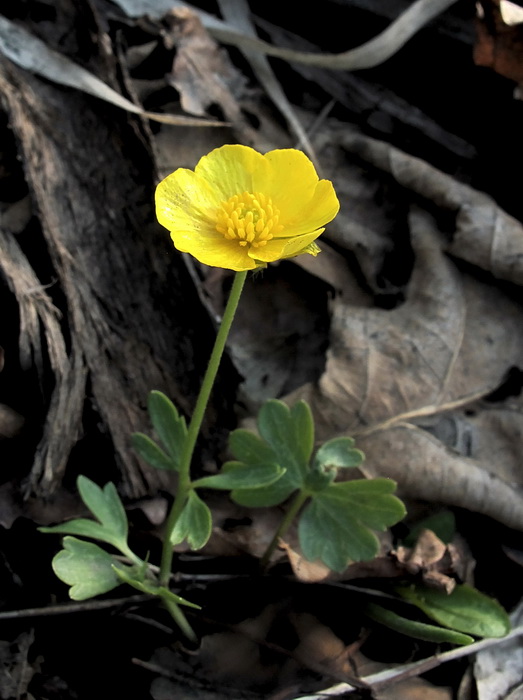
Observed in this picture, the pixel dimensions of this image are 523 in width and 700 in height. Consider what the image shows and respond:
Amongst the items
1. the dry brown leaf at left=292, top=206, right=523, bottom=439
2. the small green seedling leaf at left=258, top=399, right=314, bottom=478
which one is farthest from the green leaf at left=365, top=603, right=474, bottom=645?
the dry brown leaf at left=292, top=206, right=523, bottom=439

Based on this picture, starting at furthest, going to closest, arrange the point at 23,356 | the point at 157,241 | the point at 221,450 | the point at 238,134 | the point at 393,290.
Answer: the point at 238,134 < the point at 393,290 < the point at 157,241 < the point at 221,450 < the point at 23,356

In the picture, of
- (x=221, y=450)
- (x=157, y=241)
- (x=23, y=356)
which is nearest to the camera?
(x=23, y=356)

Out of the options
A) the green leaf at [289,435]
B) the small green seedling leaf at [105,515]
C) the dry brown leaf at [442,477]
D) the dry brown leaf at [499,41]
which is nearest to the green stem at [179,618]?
the small green seedling leaf at [105,515]

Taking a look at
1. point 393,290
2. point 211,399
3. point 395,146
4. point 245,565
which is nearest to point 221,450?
point 211,399

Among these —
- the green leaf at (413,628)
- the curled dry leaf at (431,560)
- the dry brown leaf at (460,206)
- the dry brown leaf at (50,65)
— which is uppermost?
the dry brown leaf at (50,65)

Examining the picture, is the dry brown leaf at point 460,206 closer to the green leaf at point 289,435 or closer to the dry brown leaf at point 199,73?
the dry brown leaf at point 199,73

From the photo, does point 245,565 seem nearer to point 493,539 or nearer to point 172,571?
point 172,571

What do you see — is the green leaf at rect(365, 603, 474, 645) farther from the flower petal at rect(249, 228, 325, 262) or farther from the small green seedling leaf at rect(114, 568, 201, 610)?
the flower petal at rect(249, 228, 325, 262)
